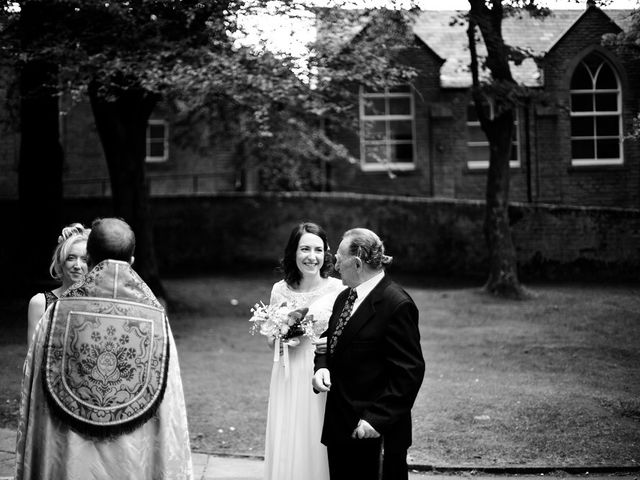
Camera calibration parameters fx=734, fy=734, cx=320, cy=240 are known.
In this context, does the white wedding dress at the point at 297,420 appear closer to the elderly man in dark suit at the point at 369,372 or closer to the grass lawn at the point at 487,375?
the elderly man in dark suit at the point at 369,372

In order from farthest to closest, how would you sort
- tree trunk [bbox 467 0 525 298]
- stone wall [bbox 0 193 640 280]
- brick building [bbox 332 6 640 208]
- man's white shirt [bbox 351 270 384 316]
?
brick building [bbox 332 6 640 208] < stone wall [bbox 0 193 640 280] < tree trunk [bbox 467 0 525 298] < man's white shirt [bbox 351 270 384 316]

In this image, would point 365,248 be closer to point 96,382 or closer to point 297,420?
point 297,420

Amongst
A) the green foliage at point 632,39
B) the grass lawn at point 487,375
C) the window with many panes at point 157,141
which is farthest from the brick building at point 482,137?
the green foliage at point 632,39

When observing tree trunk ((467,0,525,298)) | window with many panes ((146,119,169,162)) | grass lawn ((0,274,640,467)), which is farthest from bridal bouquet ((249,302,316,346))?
window with many panes ((146,119,169,162))

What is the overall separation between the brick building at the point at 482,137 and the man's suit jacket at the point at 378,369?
1992 centimetres

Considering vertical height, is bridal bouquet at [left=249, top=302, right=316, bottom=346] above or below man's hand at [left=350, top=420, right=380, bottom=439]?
above

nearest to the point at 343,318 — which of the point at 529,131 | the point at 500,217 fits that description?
the point at 500,217

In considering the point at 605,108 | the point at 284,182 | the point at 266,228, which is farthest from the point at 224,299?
the point at 605,108

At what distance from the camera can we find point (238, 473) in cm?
664

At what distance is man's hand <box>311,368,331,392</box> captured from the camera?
4434 mm

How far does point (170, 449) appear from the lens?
406 centimetres

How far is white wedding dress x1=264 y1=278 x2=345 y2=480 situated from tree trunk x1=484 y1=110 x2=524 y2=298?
11131mm

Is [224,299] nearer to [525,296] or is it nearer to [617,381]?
[525,296]

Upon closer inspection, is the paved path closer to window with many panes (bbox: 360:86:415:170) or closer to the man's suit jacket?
the man's suit jacket
